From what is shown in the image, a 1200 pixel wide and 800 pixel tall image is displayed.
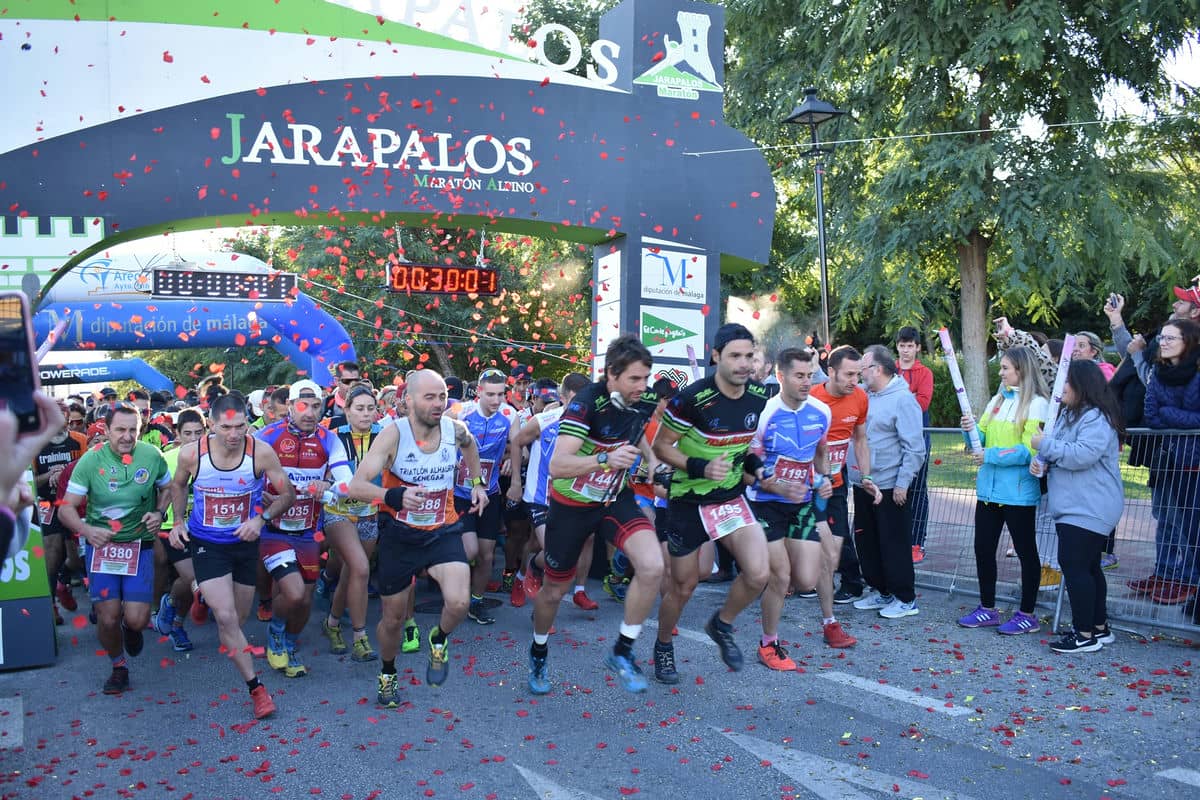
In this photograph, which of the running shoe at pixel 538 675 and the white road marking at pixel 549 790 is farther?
the running shoe at pixel 538 675

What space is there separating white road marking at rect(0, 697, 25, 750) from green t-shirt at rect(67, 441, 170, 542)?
3.87 ft

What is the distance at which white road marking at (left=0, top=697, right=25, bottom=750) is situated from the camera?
5828 millimetres

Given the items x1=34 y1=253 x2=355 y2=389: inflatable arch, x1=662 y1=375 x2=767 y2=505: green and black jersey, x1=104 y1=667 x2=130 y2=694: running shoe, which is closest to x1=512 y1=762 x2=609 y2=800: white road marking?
x1=662 y1=375 x2=767 y2=505: green and black jersey

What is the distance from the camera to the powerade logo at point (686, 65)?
12.9 m

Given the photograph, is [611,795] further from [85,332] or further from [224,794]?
[85,332]

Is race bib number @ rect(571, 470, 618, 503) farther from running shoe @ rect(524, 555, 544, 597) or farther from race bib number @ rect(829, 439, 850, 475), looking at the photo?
running shoe @ rect(524, 555, 544, 597)

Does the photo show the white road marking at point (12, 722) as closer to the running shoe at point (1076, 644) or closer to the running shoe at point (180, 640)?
the running shoe at point (180, 640)

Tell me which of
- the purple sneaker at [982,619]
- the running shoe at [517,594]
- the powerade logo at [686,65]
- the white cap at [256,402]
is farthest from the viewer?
the powerade logo at [686,65]

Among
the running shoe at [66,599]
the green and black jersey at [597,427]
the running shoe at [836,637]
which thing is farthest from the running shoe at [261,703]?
the running shoe at [66,599]

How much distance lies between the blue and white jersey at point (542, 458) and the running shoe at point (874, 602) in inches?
112

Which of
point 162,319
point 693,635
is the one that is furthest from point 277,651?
point 162,319

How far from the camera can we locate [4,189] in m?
10.3

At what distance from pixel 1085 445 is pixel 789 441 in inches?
82.3

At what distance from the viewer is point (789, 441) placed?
702cm
